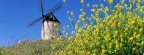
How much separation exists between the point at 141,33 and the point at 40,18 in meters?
31.1

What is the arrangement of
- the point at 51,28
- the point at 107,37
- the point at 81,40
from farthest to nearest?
1. the point at 51,28
2. the point at 81,40
3. the point at 107,37

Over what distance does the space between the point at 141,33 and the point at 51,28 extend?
97.1 ft

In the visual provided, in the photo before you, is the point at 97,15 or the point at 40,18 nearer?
the point at 97,15

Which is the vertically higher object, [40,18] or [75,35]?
[40,18]

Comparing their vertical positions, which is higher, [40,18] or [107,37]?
[40,18]

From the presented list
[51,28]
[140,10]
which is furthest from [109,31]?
[51,28]

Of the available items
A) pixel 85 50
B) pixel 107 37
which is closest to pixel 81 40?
pixel 85 50

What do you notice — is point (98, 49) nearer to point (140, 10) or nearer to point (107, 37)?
point (107, 37)

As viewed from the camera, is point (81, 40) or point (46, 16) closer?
point (81, 40)

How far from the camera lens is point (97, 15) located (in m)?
10.7

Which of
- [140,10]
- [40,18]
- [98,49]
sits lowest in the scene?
[98,49]

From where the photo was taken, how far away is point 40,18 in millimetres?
40312

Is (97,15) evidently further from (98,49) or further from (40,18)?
(40,18)

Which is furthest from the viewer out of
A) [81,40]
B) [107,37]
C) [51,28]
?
[51,28]
